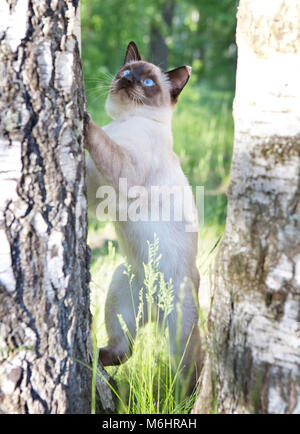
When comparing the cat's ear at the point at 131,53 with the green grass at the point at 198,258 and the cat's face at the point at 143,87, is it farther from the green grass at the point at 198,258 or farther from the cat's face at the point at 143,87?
the green grass at the point at 198,258

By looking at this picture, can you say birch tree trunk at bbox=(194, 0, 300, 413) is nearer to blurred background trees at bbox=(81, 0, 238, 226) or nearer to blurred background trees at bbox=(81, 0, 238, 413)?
blurred background trees at bbox=(81, 0, 238, 413)

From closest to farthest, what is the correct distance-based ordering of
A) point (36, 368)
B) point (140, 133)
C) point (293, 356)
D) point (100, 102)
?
point (293, 356) < point (36, 368) < point (140, 133) < point (100, 102)

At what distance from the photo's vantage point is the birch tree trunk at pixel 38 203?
1.40m

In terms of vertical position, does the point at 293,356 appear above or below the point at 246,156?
below

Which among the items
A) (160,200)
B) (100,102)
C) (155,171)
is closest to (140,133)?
(155,171)

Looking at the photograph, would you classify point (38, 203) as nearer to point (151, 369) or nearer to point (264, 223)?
point (264, 223)

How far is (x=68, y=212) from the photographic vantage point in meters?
1.52

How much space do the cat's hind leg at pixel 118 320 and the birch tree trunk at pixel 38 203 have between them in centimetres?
81

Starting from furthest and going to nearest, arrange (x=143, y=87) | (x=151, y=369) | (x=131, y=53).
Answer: (x=131, y=53) < (x=143, y=87) < (x=151, y=369)

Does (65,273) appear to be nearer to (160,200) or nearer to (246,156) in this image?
(246,156)

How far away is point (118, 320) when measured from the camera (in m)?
2.43

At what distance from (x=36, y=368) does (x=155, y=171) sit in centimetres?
123

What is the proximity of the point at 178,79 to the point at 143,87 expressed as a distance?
0.27 m
